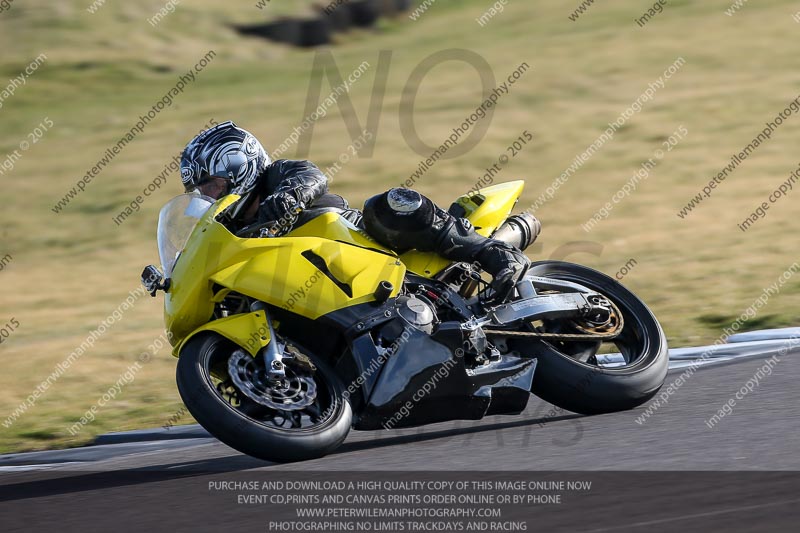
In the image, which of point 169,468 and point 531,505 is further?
point 169,468

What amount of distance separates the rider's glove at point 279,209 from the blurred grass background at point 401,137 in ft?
7.46

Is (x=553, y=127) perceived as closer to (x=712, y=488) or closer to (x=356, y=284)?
(x=356, y=284)

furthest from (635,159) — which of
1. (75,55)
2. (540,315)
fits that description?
(75,55)

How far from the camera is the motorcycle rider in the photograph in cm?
590

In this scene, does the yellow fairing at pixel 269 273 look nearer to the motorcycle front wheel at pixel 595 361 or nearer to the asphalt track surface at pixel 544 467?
the asphalt track surface at pixel 544 467

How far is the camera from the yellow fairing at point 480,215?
6121 mm

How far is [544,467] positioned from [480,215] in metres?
1.84

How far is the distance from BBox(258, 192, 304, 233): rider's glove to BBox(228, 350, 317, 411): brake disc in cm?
69

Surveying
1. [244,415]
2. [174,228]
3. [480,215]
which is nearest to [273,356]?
[244,415]

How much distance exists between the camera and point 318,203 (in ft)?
20.2

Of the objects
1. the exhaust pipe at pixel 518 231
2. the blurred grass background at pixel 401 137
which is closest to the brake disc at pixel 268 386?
the exhaust pipe at pixel 518 231

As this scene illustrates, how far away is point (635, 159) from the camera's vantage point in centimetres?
1616

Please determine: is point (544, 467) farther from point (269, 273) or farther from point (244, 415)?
point (269, 273)

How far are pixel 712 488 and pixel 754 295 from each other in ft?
17.1
